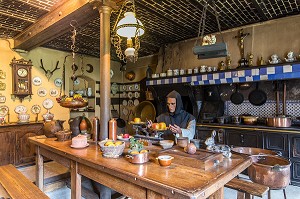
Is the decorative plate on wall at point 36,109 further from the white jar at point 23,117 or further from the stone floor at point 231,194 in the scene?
the stone floor at point 231,194

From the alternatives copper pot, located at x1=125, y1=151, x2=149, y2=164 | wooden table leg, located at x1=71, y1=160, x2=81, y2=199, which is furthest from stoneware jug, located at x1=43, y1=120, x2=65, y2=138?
copper pot, located at x1=125, y1=151, x2=149, y2=164

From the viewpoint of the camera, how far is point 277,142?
149 inches

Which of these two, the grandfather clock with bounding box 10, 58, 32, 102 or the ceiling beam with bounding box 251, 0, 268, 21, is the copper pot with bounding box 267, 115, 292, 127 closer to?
the ceiling beam with bounding box 251, 0, 268, 21

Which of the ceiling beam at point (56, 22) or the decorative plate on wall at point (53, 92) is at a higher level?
the ceiling beam at point (56, 22)

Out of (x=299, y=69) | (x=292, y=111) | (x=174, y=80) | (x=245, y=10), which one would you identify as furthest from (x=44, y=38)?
(x=292, y=111)

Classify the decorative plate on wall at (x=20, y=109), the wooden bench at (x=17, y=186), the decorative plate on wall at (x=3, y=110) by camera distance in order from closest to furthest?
the wooden bench at (x=17, y=186) < the decorative plate on wall at (x=3, y=110) < the decorative plate on wall at (x=20, y=109)

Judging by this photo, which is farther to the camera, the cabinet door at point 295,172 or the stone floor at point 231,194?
the cabinet door at point 295,172

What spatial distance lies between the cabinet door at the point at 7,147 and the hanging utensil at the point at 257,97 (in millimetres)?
5601

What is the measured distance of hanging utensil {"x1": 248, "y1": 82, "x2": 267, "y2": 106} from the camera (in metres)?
4.53

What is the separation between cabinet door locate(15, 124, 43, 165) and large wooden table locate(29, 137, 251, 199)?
3.23m

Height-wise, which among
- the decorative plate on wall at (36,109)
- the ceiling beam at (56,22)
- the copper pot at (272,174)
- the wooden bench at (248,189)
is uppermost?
the ceiling beam at (56,22)

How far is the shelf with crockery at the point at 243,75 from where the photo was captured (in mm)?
3760

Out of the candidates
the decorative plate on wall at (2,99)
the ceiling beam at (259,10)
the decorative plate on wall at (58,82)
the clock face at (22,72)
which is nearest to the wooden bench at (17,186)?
the decorative plate on wall at (2,99)

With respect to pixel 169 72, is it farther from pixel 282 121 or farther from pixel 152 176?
pixel 152 176
